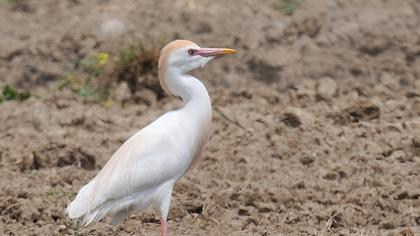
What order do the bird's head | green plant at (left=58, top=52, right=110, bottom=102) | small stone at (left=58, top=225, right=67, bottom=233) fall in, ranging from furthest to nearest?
green plant at (left=58, top=52, right=110, bottom=102)
small stone at (left=58, top=225, right=67, bottom=233)
the bird's head

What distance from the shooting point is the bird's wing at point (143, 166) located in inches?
238

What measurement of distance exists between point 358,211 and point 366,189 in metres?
0.43

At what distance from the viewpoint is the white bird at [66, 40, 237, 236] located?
6039 mm

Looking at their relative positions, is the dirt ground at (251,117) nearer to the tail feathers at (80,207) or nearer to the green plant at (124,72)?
the green plant at (124,72)

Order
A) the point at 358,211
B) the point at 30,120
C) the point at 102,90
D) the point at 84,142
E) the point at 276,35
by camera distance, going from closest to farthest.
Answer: the point at 358,211, the point at 84,142, the point at 30,120, the point at 102,90, the point at 276,35

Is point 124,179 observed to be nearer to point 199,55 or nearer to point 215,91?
point 199,55

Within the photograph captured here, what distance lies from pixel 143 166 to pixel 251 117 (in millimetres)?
3262

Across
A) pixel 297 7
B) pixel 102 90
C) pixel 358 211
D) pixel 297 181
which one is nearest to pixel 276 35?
A: pixel 297 7

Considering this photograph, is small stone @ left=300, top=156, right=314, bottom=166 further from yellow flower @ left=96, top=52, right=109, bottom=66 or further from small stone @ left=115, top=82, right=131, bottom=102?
yellow flower @ left=96, top=52, right=109, bottom=66

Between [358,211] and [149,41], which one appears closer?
[358,211]

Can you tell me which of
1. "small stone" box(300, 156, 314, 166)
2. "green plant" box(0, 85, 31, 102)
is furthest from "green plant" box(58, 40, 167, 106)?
"small stone" box(300, 156, 314, 166)

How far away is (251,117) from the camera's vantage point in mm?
9227

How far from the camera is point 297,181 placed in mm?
7707

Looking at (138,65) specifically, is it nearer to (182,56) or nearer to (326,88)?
(326,88)
